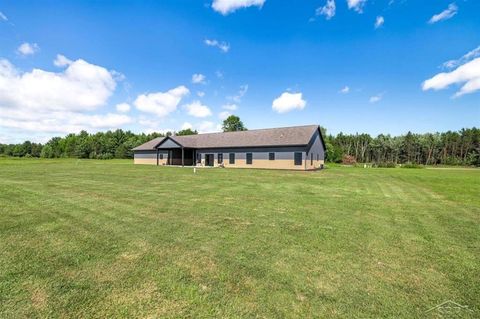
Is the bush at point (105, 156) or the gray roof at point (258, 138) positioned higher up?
the gray roof at point (258, 138)

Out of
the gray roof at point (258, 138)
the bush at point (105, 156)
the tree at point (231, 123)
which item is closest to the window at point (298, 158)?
the gray roof at point (258, 138)

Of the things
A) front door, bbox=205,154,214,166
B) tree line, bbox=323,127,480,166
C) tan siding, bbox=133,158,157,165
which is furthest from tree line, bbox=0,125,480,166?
front door, bbox=205,154,214,166

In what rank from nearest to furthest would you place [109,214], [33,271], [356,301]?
[356,301] < [33,271] < [109,214]

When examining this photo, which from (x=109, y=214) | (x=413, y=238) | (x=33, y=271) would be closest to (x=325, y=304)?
(x=413, y=238)

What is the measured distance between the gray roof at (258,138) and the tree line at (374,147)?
96.2 feet

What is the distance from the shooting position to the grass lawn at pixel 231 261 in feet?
9.25

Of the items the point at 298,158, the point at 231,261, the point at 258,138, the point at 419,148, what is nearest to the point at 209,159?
the point at 258,138

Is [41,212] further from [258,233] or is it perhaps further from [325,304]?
[325,304]

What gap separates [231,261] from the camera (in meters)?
3.88

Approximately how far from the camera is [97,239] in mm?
4652

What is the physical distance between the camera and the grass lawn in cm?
282

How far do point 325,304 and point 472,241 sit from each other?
439 cm

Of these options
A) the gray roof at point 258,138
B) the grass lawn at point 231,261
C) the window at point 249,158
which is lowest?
the grass lawn at point 231,261

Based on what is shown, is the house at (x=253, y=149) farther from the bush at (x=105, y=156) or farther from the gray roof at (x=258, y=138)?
the bush at (x=105, y=156)
